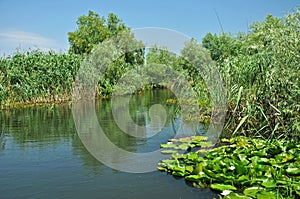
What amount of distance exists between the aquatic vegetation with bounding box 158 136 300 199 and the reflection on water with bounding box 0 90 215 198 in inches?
8.0

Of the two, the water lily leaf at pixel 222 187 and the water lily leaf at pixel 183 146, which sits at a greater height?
the water lily leaf at pixel 183 146

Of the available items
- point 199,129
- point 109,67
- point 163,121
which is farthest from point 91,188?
point 109,67

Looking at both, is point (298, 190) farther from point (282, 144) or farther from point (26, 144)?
point (26, 144)

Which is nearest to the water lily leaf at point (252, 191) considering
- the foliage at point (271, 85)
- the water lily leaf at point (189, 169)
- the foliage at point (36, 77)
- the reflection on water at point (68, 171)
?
the reflection on water at point (68, 171)

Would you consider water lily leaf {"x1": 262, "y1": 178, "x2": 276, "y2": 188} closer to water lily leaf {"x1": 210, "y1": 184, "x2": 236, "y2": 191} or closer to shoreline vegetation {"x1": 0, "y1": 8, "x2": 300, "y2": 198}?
shoreline vegetation {"x1": 0, "y1": 8, "x2": 300, "y2": 198}

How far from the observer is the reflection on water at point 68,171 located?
13.3 ft

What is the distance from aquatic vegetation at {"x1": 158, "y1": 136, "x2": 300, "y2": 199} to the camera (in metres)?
3.54

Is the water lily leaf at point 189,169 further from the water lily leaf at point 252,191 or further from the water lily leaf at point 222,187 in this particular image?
the water lily leaf at point 252,191

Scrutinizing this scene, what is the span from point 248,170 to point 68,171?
8.22 feet

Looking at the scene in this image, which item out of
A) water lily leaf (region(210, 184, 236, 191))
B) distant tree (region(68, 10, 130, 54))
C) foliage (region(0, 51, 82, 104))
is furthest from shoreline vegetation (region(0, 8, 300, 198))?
distant tree (region(68, 10, 130, 54))

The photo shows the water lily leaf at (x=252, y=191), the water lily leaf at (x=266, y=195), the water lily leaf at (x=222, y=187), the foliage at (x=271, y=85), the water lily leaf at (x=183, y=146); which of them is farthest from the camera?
the water lily leaf at (x=183, y=146)

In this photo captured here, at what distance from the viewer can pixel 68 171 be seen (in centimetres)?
485

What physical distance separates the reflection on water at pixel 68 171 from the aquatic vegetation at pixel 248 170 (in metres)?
0.20

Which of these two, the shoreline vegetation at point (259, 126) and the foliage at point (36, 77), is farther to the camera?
the foliage at point (36, 77)
